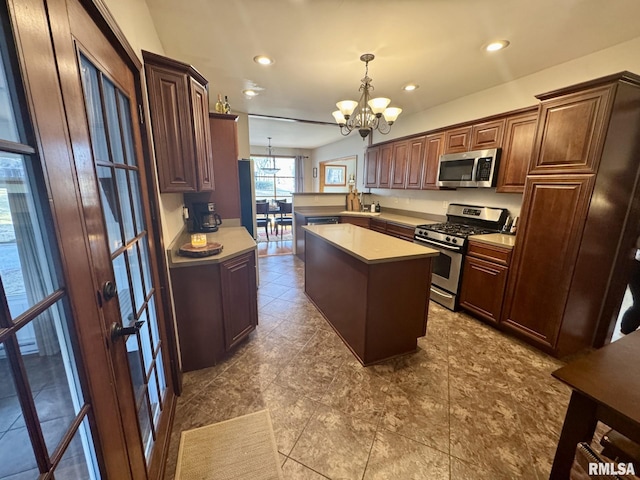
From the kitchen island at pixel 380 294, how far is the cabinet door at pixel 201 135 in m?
1.23

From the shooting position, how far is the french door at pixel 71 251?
530mm

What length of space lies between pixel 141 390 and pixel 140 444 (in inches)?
9.2

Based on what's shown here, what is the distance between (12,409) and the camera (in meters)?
0.49

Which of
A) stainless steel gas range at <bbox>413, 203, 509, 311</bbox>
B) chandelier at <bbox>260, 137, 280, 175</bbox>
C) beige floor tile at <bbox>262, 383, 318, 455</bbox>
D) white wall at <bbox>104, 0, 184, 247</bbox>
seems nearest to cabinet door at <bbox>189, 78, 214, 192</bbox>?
white wall at <bbox>104, 0, 184, 247</bbox>

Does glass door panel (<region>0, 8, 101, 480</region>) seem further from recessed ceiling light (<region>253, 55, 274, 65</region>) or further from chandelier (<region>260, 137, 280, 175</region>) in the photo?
chandelier (<region>260, 137, 280, 175</region>)

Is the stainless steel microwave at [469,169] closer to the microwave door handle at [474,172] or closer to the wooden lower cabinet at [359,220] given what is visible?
the microwave door handle at [474,172]

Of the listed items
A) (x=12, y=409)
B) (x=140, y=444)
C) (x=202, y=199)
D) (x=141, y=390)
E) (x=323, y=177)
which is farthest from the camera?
(x=323, y=177)

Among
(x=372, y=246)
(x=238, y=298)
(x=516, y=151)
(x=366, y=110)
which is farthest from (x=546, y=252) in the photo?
(x=238, y=298)

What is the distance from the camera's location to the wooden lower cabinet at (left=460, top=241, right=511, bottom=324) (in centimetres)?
257

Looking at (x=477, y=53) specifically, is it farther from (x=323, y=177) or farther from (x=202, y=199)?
(x=323, y=177)

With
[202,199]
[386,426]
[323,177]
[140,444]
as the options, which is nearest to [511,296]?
[386,426]

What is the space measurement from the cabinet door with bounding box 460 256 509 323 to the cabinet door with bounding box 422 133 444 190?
131 centimetres

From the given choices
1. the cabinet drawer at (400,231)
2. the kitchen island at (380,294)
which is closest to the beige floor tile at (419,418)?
the kitchen island at (380,294)

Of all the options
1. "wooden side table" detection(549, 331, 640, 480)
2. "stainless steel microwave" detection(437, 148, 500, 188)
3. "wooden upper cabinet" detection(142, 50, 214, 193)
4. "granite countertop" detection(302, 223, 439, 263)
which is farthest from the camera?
"stainless steel microwave" detection(437, 148, 500, 188)
